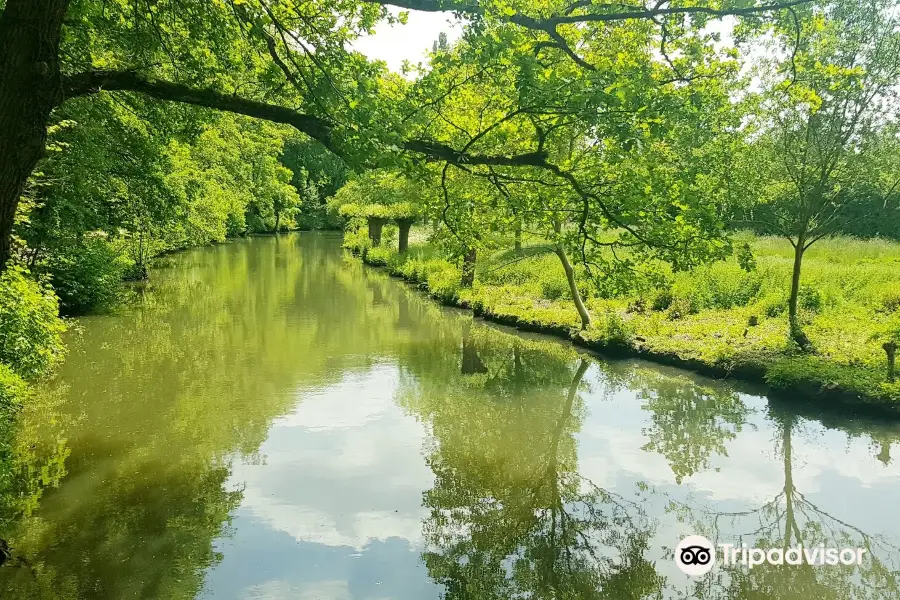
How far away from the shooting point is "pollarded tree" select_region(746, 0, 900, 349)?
1067cm

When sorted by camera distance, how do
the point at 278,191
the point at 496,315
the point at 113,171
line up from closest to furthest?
the point at 113,171 < the point at 496,315 < the point at 278,191

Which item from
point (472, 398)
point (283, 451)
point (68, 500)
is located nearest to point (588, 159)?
point (472, 398)

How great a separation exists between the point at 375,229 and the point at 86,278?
1834 cm

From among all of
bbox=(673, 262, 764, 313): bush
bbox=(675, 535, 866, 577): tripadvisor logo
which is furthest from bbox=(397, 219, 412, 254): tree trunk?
bbox=(675, 535, 866, 577): tripadvisor logo

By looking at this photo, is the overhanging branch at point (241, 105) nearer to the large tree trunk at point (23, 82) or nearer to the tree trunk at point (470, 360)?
the large tree trunk at point (23, 82)

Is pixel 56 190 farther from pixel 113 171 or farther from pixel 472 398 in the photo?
pixel 472 398

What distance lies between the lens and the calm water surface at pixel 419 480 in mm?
5480

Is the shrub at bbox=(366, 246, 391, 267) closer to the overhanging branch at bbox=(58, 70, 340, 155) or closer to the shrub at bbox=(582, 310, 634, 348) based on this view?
the shrub at bbox=(582, 310, 634, 348)

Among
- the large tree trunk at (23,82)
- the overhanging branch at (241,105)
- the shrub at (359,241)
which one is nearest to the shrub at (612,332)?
the overhanging branch at (241,105)

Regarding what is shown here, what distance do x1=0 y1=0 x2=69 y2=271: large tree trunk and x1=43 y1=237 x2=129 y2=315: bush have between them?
11.8 meters

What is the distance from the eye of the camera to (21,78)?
3643mm

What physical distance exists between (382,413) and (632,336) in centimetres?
606

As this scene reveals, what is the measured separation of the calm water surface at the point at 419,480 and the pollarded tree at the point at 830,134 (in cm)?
363

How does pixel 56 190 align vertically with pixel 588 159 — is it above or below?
below
